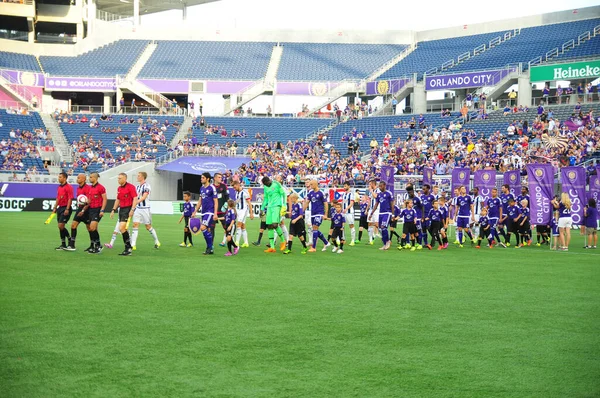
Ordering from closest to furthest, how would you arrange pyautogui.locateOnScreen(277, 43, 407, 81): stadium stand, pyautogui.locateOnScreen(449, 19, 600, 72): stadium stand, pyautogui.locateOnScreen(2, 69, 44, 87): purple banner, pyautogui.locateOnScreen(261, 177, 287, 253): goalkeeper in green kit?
pyautogui.locateOnScreen(261, 177, 287, 253): goalkeeper in green kit < pyautogui.locateOnScreen(449, 19, 600, 72): stadium stand < pyautogui.locateOnScreen(2, 69, 44, 87): purple banner < pyautogui.locateOnScreen(277, 43, 407, 81): stadium stand

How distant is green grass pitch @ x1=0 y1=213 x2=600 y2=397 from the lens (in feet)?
21.5

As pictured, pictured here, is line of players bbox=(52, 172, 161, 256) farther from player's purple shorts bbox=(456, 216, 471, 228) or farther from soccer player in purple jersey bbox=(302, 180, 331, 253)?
player's purple shorts bbox=(456, 216, 471, 228)

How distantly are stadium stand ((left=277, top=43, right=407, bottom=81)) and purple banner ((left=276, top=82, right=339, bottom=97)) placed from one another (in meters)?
0.94

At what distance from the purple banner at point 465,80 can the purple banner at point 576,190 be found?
29490 mm

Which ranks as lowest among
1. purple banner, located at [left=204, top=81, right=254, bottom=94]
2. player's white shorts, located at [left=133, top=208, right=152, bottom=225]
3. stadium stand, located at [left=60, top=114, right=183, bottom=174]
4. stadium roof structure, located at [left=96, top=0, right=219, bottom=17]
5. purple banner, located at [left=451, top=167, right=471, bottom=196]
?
player's white shorts, located at [left=133, top=208, right=152, bottom=225]

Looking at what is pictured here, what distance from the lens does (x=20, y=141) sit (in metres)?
53.2

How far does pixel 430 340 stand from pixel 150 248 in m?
13.0

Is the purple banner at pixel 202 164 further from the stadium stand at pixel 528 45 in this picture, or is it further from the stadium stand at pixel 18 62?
the stadium stand at pixel 18 62

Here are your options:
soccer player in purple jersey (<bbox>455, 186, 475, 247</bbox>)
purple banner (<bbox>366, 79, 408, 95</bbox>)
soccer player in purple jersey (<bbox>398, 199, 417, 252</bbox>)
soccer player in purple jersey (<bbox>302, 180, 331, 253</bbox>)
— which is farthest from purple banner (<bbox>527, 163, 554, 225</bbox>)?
purple banner (<bbox>366, 79, 408, 95</bbox>)

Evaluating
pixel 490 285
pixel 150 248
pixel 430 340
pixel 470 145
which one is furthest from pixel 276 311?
pixel 470 145

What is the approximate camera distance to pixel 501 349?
8016 mm

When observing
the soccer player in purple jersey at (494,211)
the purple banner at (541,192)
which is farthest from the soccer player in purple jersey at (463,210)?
the purple banner at (541,192)

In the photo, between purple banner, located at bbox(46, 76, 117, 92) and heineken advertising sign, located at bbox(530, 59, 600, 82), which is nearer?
heineken advertising sign, located at bbox(530, 59, 600, 82)

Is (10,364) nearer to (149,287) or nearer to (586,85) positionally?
(149,287)
